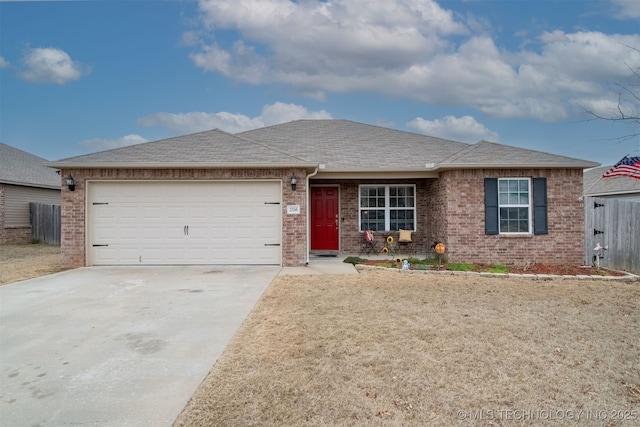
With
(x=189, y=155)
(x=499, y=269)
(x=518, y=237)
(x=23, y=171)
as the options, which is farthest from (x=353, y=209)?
(x=23, y=171)

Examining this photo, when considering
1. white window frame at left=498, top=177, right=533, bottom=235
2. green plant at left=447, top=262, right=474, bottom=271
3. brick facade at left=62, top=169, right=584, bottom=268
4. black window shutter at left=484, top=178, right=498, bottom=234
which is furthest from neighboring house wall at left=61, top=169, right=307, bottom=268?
white window frame at left=498, top=177, right=533, bottom=235

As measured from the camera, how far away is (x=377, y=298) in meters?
6.63

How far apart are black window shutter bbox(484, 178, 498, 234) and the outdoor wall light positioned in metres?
10.9

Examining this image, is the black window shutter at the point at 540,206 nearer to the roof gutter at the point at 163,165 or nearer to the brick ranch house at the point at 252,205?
the brick ranch house at the point at 252,205

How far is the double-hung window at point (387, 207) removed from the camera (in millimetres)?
12555

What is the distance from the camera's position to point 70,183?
995cm

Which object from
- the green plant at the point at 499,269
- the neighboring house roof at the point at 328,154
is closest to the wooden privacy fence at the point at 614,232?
the neighboring house roof at the point at 328,154

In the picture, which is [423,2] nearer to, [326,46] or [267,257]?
[326,46]

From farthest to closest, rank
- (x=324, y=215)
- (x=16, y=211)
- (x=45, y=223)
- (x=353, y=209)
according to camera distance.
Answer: (x=45, y=223), (x=16, y=211), (x=324, y=215), (x=353, y=209)

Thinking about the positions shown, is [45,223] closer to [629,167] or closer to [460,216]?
[460,216]

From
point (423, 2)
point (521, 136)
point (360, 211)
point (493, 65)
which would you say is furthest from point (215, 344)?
point (521, 136)

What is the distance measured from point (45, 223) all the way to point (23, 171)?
133 inches

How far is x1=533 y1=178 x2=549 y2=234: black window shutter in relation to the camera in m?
10.4

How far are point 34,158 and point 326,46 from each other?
19316 millimetres
